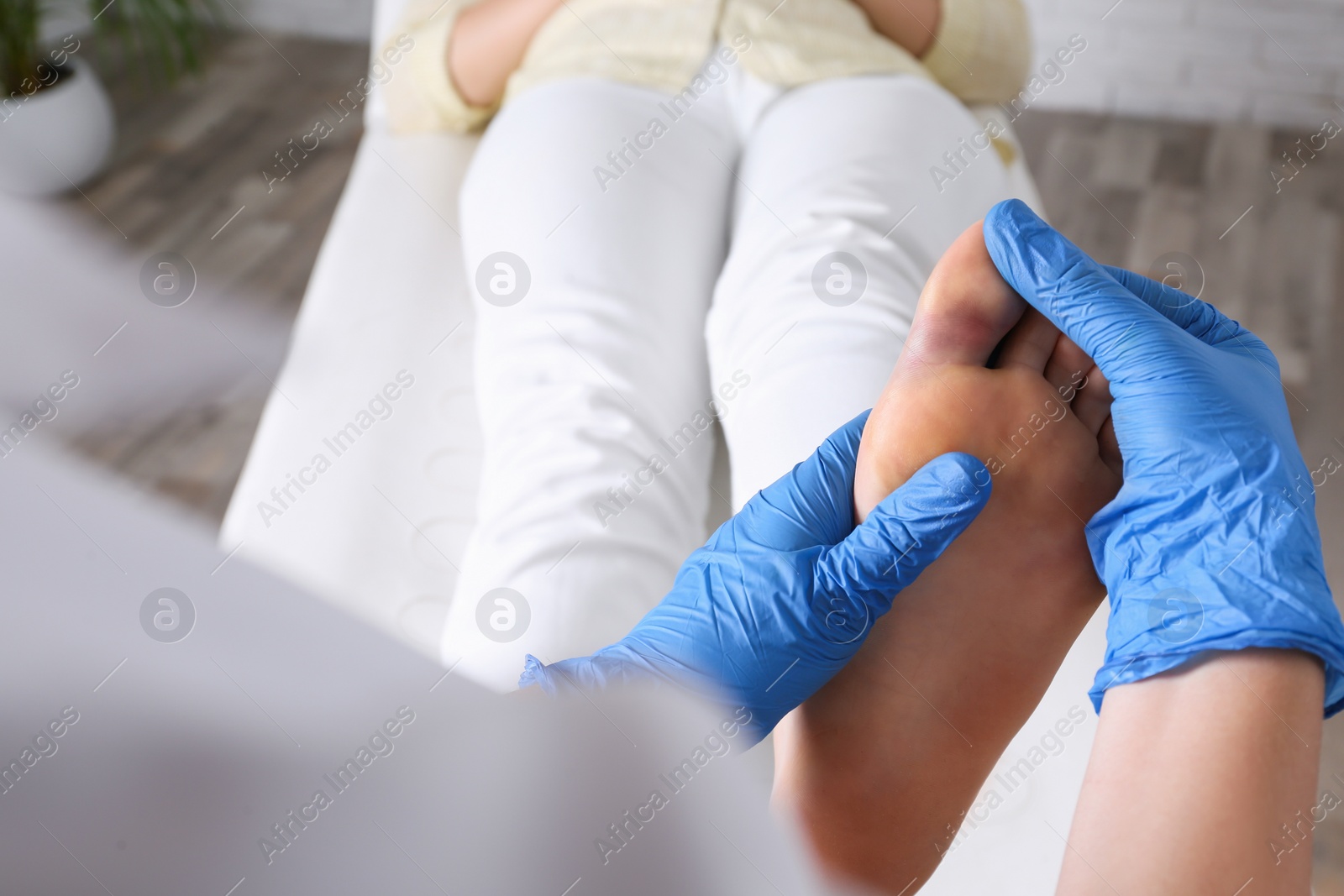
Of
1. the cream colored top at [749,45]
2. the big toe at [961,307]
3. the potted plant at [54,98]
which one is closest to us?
the big toe at [961,307]

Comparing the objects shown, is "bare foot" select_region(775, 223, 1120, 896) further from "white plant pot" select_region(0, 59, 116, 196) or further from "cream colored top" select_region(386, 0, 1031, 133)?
"white plant pot" select_region(0, 59, 116, 196)

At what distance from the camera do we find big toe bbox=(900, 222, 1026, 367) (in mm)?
725

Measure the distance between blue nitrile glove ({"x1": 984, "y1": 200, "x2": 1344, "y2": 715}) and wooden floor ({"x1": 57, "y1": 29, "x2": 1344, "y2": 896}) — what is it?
724 millimetres

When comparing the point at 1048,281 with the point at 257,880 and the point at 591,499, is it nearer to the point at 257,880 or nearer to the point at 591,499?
the point at 591,499

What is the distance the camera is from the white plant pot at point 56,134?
182 centimetres

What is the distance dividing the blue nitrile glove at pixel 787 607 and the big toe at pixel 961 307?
0.34ft

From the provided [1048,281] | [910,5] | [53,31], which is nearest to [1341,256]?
[910,5]

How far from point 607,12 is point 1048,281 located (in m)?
0.75

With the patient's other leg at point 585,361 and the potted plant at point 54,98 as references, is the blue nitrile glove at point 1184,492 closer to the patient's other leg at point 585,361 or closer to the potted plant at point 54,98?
the patient's other leg at point 585,361

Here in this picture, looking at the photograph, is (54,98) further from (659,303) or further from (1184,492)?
(1184,492)

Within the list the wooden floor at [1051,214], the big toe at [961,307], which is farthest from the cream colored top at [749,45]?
the wooden floor at [1051,214]

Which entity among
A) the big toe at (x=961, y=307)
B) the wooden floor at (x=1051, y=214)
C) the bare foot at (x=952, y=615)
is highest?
the big toe at (x=961, y=307)

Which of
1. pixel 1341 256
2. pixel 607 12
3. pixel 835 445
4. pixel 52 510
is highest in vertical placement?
pixel 52 510

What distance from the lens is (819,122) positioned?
3.48 feet
